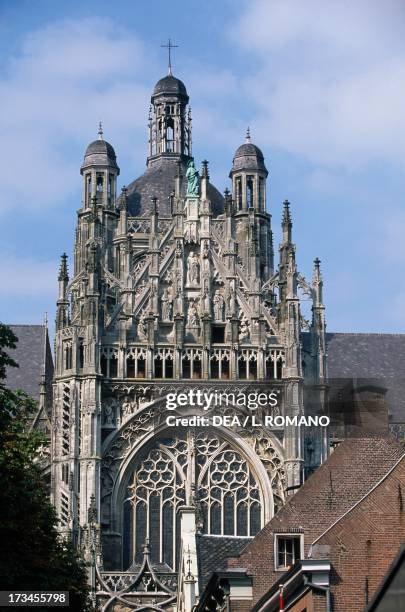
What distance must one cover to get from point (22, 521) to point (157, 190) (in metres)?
38.6

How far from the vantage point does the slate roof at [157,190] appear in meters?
82.1

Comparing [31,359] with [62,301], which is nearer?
[62,301]

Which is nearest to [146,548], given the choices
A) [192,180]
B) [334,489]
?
[192,180]

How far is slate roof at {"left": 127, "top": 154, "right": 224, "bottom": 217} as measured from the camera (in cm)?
8214

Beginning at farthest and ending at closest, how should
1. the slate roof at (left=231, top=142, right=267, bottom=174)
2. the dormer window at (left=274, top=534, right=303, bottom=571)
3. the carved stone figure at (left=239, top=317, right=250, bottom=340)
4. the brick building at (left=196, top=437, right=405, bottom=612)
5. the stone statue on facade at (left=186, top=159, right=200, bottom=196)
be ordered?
1. the slate roof at (left=231, top=142, right=267, bottom=174)
2. the stone statue on facade at (left=186, top=159, right=200, bottom=196)
3. the carved stone figure at (left=239, top=317, right=250, bottom=340)
4. the dormer window at (left=274, top=534, right=303, bottom=571)
5. the brick building at (left=196, top=437, right=405, bottom=612)

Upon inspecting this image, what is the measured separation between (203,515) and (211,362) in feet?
19.3

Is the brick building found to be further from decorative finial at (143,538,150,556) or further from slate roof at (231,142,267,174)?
slate roof at (231,142,267,174)

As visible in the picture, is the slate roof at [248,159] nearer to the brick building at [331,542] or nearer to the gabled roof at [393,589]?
the brick building at [331,542]

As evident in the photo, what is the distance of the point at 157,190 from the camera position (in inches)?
3292

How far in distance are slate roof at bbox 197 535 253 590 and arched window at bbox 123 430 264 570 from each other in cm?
1639

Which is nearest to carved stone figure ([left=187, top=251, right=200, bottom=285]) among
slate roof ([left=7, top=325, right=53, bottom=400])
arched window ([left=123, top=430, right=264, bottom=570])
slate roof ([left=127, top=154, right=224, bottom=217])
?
slate roof ([left=127, top=154, right=224, bottom=217])

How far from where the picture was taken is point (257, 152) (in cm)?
8125

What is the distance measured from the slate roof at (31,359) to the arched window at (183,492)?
401 inches

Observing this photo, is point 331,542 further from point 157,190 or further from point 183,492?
point 157,190
